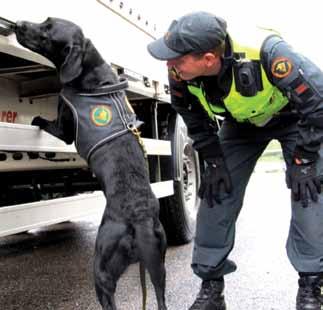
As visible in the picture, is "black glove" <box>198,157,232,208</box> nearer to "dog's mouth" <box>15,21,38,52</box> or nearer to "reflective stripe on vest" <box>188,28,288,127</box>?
"reflective stripe on vest" <box>188,28,288,127</box>

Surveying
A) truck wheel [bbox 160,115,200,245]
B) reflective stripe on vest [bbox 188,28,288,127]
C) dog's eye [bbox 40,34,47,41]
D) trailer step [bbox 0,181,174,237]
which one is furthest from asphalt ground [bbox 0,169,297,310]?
dog's eye [bbox 40,34,47,41]

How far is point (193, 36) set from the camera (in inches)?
95.8

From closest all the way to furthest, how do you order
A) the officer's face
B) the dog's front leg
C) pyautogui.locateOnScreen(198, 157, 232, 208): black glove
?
the officer's face
the dog's front leg
pyautogui.locateOnScreen(198, 157, 232, 208): black glove

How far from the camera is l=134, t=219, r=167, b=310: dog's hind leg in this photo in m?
2.50

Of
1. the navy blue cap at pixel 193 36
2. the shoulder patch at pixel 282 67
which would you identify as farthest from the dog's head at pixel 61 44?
the shoulder patch at pixel 282 67

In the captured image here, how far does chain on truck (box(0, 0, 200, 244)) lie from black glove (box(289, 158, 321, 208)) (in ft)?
3.85

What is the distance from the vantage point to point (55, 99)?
3656 mm

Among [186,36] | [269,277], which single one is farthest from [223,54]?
[269,277]

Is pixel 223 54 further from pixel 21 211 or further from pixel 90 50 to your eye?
pixel 21 211

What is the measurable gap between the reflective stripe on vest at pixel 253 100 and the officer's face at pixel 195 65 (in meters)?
0.12

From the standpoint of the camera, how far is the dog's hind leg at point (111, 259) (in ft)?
8.22

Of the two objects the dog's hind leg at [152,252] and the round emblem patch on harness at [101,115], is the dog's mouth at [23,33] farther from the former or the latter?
the dog's hind leg at [152,252]

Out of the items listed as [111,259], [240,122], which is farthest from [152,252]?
[240,122]

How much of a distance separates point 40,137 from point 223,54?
3.22 ft
